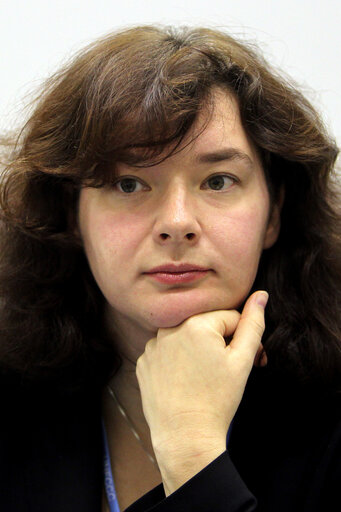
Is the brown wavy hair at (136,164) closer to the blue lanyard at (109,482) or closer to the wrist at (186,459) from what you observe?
the blue lanyard at (109,482)

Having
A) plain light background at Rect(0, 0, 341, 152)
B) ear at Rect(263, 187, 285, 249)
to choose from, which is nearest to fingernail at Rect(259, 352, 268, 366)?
ear at Rect(263, 187, 285, 249)

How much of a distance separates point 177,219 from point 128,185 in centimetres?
14

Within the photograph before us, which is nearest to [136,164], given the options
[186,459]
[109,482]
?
[186,459]

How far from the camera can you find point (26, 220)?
145cm

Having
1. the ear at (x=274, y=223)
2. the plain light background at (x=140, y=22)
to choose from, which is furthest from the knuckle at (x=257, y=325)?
the plain light background at (x=140, y=22)

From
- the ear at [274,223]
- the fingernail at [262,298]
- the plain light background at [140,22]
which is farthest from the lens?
the plain light background at [140,22]

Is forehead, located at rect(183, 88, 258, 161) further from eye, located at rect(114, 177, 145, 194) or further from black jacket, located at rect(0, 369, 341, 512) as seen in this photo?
black jacket, located at rect(0, 369, 341, 512)

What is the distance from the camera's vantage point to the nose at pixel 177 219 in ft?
3.96

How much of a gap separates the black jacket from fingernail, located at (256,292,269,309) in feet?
0.55

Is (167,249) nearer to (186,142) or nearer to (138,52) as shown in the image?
(186,142)

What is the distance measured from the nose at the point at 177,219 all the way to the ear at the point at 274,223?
0.26 metres

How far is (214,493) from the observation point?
106 cm

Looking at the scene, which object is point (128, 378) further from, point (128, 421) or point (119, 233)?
point (119, 233)

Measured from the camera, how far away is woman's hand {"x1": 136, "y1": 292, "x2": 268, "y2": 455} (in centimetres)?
115
